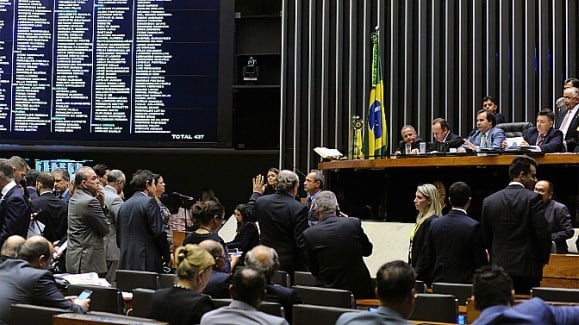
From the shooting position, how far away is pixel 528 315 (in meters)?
2.61

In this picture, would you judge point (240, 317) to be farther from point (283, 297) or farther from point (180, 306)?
point (283, 297)

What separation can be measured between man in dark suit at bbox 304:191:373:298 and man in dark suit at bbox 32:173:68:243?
2.61m

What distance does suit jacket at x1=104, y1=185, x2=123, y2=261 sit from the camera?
659 centimetres

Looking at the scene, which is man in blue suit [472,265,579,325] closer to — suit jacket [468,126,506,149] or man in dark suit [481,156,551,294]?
man in dark suit [481,156,551,294]

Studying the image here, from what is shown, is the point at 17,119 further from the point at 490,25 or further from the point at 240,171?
the point at 490,25

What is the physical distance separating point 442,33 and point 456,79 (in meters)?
Answer: 0.66

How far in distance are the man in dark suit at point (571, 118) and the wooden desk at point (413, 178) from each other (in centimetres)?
87

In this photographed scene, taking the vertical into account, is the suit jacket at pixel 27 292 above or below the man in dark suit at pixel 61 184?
below

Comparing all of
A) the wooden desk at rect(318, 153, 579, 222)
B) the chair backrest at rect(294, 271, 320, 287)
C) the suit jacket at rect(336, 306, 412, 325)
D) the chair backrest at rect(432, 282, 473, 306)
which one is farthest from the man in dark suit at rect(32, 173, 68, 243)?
the suit jacket at rect(336, 306, 412, 325)

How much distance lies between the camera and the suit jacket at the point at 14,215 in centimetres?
591

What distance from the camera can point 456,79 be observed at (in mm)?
10977

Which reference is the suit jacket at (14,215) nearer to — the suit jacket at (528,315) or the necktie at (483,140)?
the suit jacket at (528,315)

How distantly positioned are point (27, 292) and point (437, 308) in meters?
2.04

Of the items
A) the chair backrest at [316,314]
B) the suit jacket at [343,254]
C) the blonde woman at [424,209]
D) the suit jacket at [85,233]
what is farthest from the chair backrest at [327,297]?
the suit jacket at [85,233]
